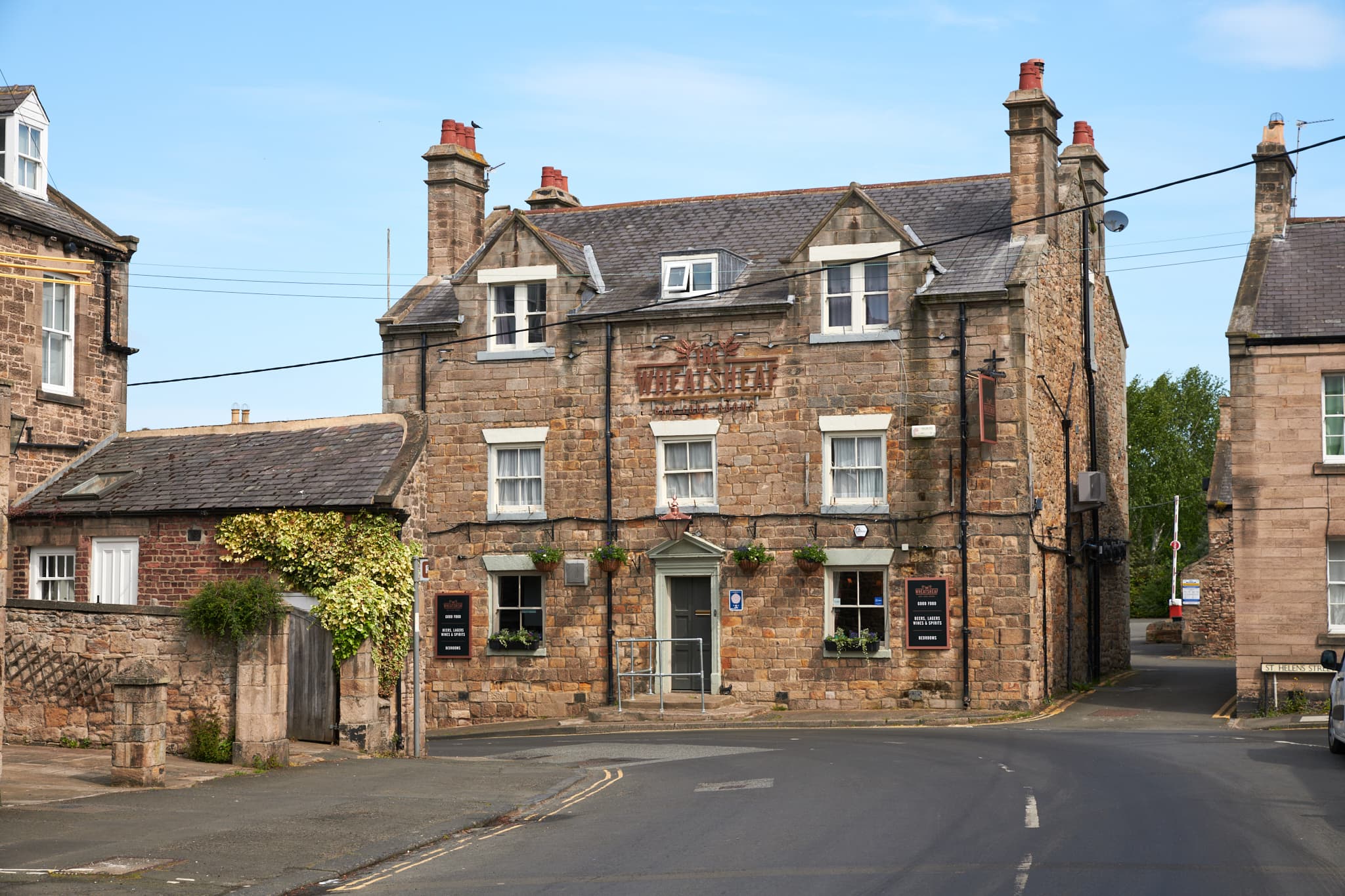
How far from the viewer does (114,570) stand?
1014 inches

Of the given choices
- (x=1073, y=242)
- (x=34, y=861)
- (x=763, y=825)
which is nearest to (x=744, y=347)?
(x=1073, y=242)

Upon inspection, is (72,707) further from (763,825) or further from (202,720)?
(763,825)

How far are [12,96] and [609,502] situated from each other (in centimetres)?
1315

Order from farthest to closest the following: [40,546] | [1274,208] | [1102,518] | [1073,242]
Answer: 1. [1102,518]
2. [1073,242]
3. [1274,208]
4. [40,546]

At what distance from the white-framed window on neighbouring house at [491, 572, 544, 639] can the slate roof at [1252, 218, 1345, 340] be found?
46.9 ft

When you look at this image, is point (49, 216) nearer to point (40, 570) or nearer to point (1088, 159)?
point (40, 570)

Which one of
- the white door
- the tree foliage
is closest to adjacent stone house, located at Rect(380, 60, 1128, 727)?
the white door

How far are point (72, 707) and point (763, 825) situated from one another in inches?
421

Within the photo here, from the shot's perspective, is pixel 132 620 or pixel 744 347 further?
pixel 744 347

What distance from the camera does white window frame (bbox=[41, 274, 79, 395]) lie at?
26703 millimetres

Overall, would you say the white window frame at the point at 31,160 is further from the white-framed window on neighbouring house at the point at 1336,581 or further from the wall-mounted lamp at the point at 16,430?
the white-framed window on neighbouring house at the point at 1336,581

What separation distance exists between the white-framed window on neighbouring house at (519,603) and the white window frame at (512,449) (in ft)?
3.93

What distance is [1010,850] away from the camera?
11562mm

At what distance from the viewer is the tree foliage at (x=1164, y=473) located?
61.2 meters
